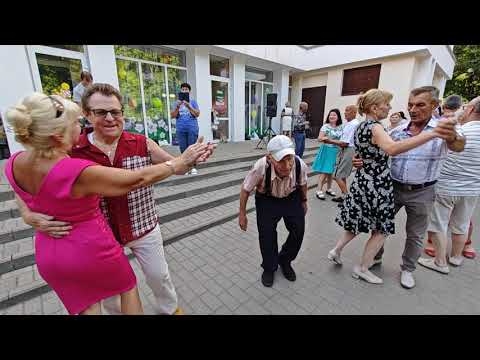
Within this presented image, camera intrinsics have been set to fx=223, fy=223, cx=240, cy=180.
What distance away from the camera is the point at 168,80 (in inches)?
301

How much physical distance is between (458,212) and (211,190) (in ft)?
12.8

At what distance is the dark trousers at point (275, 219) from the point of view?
2.35m

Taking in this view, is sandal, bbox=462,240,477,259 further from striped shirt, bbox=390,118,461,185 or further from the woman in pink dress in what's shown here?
the woman in pink dress

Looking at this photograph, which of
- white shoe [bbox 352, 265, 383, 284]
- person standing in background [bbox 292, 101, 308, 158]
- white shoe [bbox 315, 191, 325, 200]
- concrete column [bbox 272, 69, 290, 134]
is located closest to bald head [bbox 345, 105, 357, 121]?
white shoe [bbox 315, 191, 325, 200]

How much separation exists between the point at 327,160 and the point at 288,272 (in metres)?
2.96

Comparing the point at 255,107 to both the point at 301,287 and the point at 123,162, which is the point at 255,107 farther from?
the point at 123,162

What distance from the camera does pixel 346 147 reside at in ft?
14.4

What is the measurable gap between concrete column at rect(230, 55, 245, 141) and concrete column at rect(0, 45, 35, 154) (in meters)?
6.24

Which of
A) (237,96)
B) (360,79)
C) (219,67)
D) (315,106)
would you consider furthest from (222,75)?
(360,79)

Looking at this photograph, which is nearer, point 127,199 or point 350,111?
point 127,199
